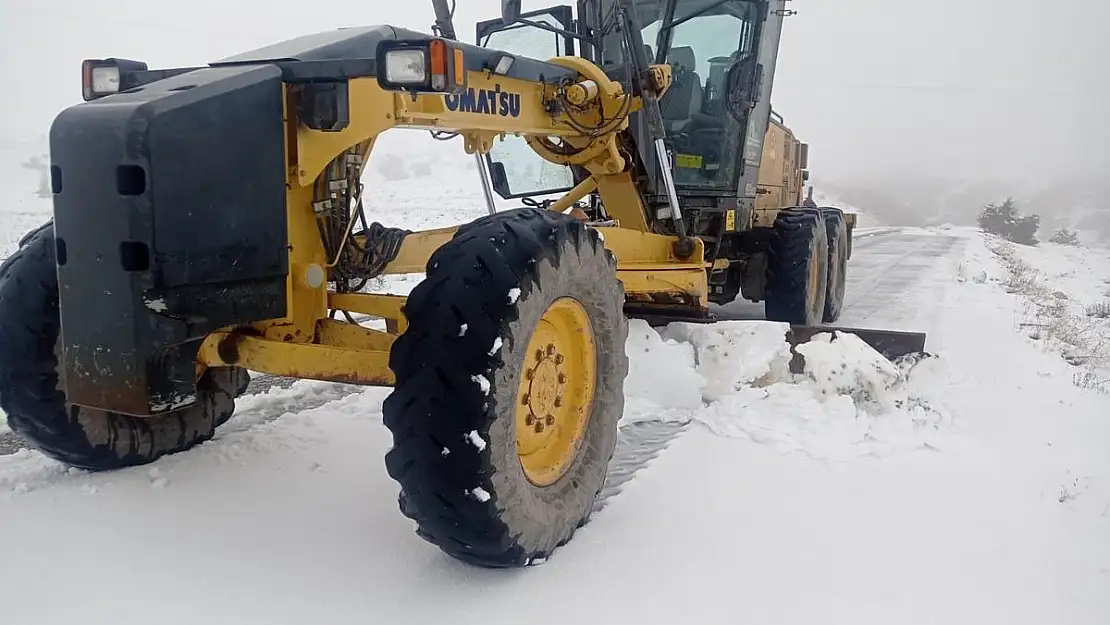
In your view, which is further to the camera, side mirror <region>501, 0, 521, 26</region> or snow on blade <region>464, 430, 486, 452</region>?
side mirror <region>501, 0, 521, 26</region>

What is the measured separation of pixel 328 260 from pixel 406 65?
3.10 feet

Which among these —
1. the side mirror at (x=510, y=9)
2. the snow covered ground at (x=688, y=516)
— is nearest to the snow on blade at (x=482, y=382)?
the snow covered ground at (x=688, y=516)

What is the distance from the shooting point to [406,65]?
2.65m

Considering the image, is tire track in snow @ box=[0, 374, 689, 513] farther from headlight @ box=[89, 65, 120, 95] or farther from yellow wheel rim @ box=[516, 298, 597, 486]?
headlight @ box=[89, 65, 120, 95]

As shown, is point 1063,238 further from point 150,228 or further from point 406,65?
point 150,228

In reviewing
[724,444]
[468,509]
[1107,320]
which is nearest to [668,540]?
[468,509]

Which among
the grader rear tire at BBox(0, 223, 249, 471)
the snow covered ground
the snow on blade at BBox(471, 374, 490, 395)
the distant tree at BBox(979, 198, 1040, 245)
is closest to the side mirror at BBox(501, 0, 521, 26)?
the snow covered ground

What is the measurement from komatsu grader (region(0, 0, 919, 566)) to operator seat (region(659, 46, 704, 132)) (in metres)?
1.87

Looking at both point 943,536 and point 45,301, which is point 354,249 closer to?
point 45,301

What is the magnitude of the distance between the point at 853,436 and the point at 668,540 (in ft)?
5.01

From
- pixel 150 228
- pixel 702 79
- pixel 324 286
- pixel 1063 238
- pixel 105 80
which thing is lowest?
pixel 1063 238

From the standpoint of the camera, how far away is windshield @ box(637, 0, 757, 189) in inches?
247

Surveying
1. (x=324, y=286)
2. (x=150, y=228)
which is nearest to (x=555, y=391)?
(x=324, y=286)

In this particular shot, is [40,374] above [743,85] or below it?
below
